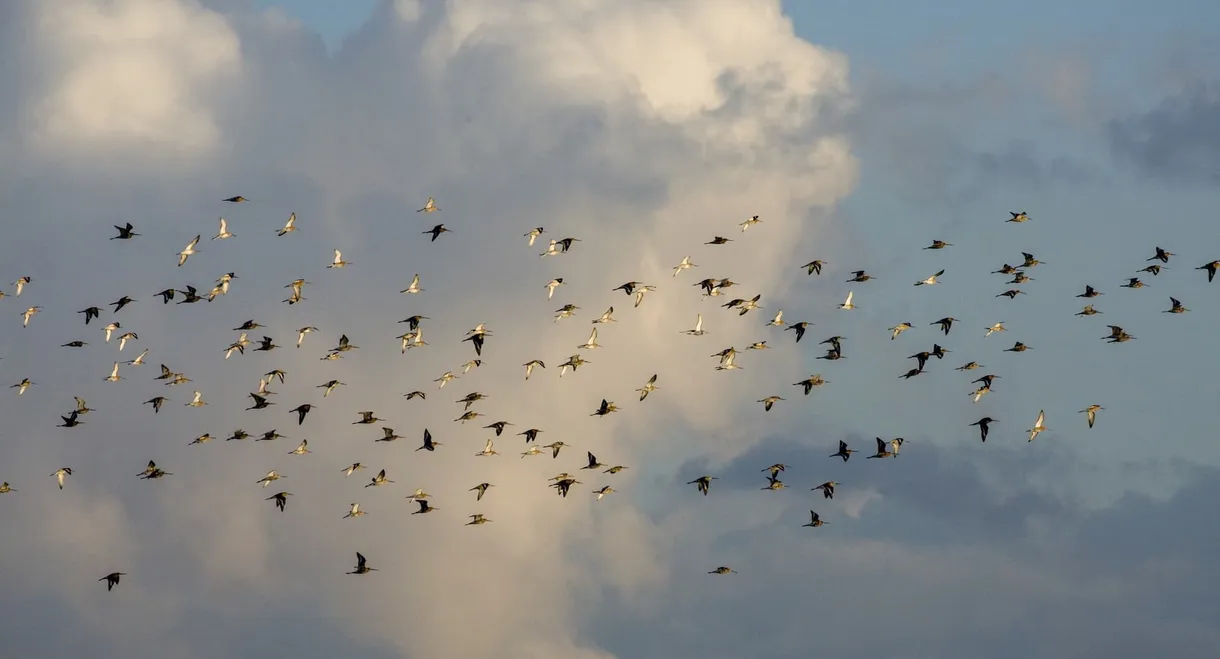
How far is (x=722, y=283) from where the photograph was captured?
163500mm

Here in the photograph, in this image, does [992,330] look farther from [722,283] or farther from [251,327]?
[251,327]

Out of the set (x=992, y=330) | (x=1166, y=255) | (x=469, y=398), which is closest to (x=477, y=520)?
(x=469, y=398)

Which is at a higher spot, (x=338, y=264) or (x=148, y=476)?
(x=338, y=264)

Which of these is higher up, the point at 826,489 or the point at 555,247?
the point at 555,247

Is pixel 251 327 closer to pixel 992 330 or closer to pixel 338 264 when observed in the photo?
pixel 338 264

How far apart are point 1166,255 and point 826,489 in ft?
111

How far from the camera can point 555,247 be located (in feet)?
547

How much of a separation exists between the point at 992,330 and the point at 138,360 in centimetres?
7146

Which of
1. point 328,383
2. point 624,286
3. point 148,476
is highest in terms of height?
point 624,286

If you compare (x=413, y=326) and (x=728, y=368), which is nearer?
(x=728, y=368)

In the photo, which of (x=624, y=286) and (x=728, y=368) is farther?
(x=624, y=286)

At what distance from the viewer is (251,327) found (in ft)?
536

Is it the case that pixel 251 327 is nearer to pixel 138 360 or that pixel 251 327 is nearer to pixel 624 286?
pixel 138 360

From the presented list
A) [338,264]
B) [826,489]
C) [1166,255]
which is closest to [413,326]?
[338,264]
